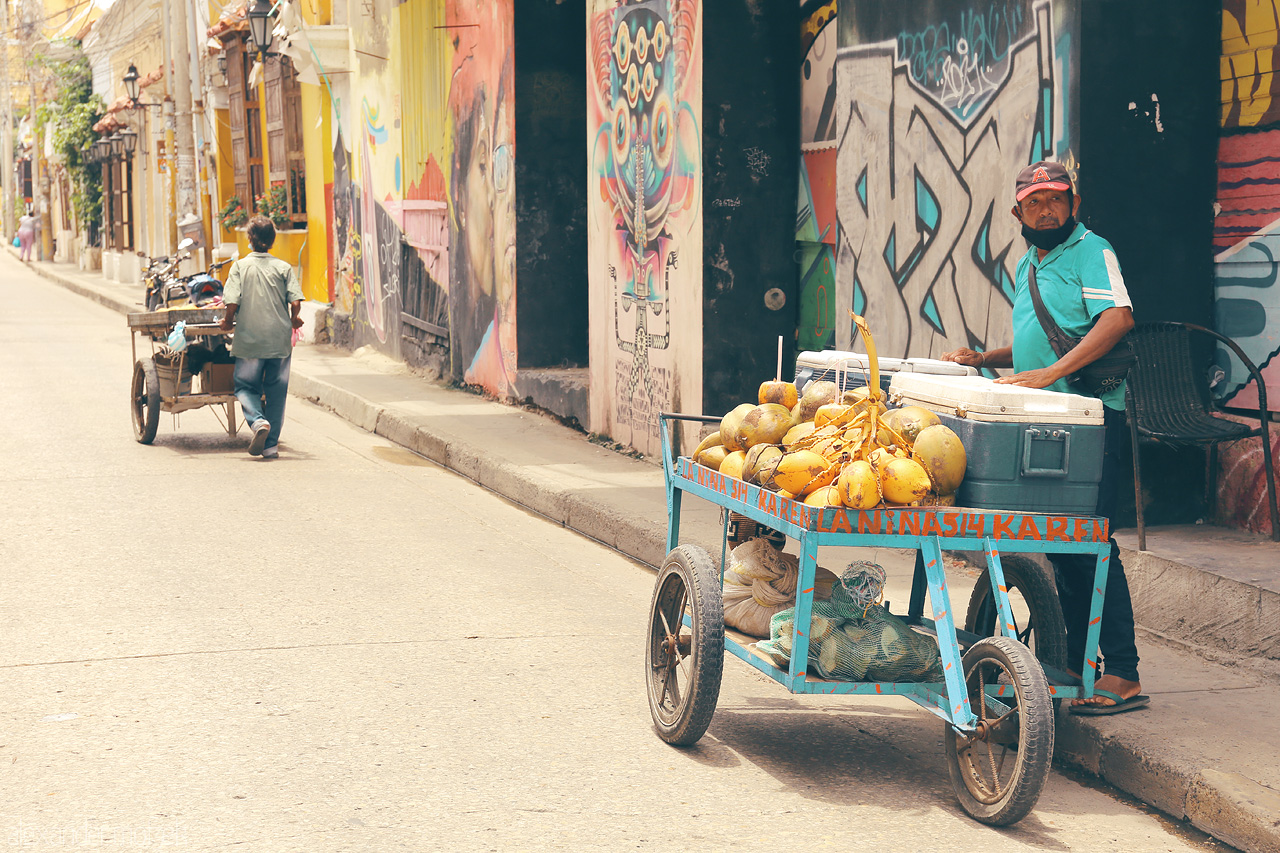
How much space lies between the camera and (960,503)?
4.47m

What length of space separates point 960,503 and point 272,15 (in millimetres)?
18848

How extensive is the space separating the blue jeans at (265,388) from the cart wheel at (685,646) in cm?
664

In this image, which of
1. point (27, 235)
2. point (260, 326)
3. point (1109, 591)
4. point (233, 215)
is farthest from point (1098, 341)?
point (27, 235)

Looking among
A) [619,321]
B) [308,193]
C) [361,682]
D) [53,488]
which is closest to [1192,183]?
[361,682]

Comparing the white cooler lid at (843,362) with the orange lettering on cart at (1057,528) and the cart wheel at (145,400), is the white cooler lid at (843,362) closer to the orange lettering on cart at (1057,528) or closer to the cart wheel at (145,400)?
the orange lettering on cart at (1057,528)

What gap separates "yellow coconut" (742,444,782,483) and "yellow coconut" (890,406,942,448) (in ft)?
1.23

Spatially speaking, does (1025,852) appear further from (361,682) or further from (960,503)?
(361,682)

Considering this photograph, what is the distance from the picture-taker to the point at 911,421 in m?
4.49

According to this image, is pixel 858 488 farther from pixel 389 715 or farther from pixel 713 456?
pixel 389 715

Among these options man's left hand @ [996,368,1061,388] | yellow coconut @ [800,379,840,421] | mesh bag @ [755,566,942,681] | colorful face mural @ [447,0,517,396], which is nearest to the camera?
mesh bag @ [755,566,942,681]

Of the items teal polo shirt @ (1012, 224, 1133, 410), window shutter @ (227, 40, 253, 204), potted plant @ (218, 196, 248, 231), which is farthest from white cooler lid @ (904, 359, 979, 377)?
window shutter @ (227, 40, 253, 204)

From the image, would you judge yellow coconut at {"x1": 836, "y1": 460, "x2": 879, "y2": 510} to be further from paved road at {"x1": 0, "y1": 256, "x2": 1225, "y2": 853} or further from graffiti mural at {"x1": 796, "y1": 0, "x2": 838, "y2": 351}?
graffiti mural at {"x1": 796, "y1": 0, "x2": 838, "y2": 351}

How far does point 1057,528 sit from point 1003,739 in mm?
653

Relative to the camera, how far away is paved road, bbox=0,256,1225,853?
407 centimetres
